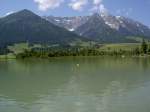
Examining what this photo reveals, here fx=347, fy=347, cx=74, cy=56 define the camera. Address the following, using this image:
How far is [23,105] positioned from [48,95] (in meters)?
8.56

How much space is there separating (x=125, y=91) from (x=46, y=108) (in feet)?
55.4

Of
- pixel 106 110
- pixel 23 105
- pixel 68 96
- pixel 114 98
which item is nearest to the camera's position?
pixel 106 110

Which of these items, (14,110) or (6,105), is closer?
(14,110)

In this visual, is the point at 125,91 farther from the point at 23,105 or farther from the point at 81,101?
the point at 23,105

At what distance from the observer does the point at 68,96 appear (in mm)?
50406

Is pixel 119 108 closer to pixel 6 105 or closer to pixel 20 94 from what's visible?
pixel 6 105

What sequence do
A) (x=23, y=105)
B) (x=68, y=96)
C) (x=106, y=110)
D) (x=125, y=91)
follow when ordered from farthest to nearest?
(x=125, y=91) < (x=68, y=96) < (x=23, y=105) < (x=106, y=110)

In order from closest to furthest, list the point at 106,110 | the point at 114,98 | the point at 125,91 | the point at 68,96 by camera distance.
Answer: the point at 106,110 → the point at 114,98 → the point at 68,96 → the point at 125,91

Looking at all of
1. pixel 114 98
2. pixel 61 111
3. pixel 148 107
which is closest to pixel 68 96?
pixel 114 98

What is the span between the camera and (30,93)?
5581 centimetres

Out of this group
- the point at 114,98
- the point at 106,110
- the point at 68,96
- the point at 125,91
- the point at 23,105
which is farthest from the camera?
the point at 125,91

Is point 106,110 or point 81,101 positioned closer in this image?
point 106,110

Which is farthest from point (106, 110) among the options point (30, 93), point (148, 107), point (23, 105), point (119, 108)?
point (30, 93)

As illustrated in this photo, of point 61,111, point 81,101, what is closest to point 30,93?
point 81,101
